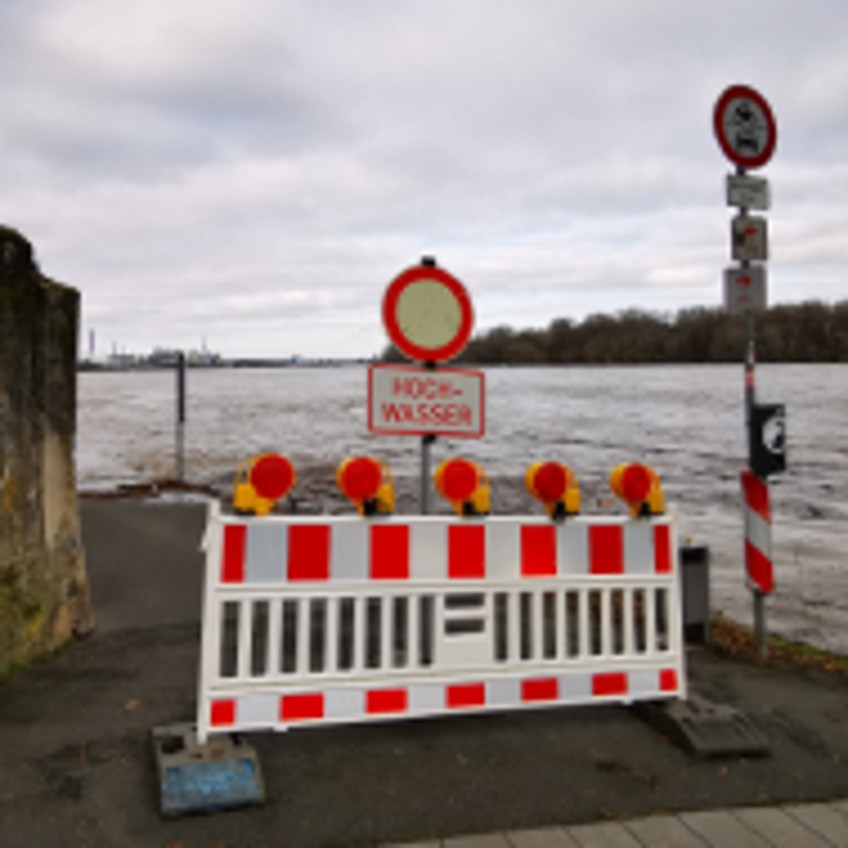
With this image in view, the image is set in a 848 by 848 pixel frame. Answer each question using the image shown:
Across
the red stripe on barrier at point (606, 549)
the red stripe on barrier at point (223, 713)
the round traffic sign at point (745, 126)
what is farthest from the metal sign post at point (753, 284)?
the red stripe on barrier at point (223, 713)

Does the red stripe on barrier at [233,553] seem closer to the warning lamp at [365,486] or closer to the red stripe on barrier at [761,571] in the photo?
the warning lamp at [365,486]

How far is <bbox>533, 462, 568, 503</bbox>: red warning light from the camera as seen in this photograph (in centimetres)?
378

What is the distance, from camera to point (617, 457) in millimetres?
18891

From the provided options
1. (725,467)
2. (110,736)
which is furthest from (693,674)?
(725,467)

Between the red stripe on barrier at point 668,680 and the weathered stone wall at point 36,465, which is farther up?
the weathered stone wall at point 36,465

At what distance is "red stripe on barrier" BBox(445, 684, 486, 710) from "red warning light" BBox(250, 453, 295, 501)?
123 centimetres

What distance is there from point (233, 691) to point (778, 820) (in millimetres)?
2280

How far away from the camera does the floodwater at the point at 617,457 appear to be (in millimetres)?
8180

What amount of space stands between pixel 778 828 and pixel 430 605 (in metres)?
1.68

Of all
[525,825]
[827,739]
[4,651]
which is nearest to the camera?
[525,825]

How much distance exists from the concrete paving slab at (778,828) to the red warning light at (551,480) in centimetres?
152

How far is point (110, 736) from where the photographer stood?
3.55m

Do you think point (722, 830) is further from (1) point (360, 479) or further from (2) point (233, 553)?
(2) point (233, 553)

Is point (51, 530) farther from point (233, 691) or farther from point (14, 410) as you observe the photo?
point (233, 691)
